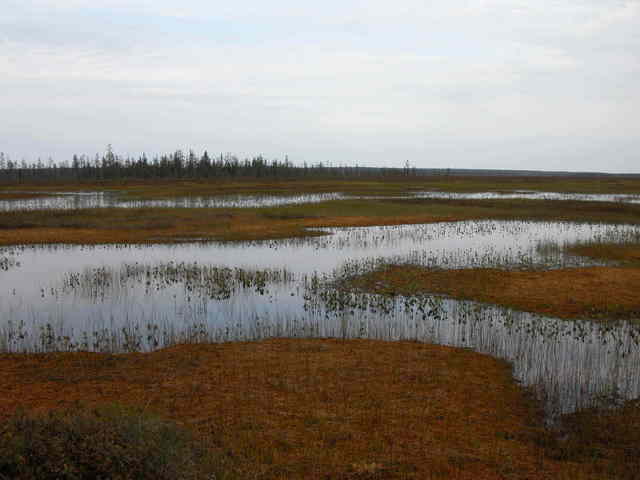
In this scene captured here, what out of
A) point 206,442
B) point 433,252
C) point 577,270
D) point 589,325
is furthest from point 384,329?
point 433,252

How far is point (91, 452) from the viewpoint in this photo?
5.50 meters

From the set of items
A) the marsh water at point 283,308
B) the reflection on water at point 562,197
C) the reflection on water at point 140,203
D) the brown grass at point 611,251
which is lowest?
the marsh water at point 283,308

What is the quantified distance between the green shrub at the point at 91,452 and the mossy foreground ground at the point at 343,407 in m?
0.94

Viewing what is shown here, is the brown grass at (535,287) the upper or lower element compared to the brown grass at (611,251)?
lower

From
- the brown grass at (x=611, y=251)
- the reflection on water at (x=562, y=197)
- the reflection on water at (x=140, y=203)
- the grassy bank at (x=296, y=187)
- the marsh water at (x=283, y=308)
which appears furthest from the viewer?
the grassy bank at (x=296, y=187)

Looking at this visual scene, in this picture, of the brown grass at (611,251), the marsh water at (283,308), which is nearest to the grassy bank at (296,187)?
the marsh water at (283,308)

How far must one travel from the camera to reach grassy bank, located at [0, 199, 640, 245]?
31.2m

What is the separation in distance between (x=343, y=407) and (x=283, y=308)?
288 inches

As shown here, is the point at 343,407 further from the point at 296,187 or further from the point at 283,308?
the point at 296,187

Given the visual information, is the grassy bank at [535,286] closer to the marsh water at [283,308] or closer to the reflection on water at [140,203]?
the marsh water at [283,308]

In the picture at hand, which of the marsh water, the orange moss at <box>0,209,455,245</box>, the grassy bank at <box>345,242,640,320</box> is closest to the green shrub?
the marsh water

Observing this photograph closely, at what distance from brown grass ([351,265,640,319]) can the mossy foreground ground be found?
5.31 meters

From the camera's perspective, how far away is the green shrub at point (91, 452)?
17.0ft

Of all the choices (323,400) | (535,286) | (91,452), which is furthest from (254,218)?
(91,452)
